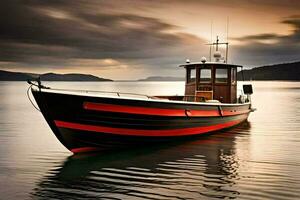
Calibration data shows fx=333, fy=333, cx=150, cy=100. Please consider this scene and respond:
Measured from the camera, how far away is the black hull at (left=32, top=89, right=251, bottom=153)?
10.3m

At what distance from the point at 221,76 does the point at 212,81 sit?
0.63m

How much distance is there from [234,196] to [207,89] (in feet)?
31.9

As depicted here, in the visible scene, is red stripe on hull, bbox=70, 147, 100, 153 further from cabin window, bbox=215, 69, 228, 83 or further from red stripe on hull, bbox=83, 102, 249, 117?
cabin window, bbox=215, 69, 228, 83

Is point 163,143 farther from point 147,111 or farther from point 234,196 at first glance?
point 234,196

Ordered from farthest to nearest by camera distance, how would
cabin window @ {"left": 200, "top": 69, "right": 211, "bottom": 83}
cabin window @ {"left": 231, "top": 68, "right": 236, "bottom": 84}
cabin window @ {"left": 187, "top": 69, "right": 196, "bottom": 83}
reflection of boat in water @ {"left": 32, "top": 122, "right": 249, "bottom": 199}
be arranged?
1. cabin window @ {"left": 231, "top": 68, "right": 236, "bottom": 84}
2. cabin window @ {"left": 187, "top": 69, "right": 196, "bottom": 83}
3. cabin window @ {"left": 200, "top": 69, "right": 211, "bottom": 83}
4. reflection of boat in water @ {"left": 32, "top": 122, "right": 249, "bottom": 199}

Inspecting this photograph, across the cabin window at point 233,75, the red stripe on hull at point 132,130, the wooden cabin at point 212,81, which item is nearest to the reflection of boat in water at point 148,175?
the red stripe on hull at point 132,130

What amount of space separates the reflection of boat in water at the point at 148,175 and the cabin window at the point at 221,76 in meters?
4.88

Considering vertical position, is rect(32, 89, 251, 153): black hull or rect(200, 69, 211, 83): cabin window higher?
rect(200, 69, 211, 83): cabin window

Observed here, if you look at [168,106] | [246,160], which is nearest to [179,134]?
[168,106]

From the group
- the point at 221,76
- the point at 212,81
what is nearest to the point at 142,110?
the point at 212,81

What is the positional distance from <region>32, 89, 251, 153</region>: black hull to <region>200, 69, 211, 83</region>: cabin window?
428 cm

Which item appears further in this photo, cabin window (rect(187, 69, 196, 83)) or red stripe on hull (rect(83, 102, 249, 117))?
cabin window (rect(187, 69, 196, 83))

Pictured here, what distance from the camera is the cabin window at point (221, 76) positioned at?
54.0 ft

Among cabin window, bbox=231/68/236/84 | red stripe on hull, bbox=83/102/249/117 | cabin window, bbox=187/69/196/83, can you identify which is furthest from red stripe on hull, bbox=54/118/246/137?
cabin window, bbox=231/68/236/84
